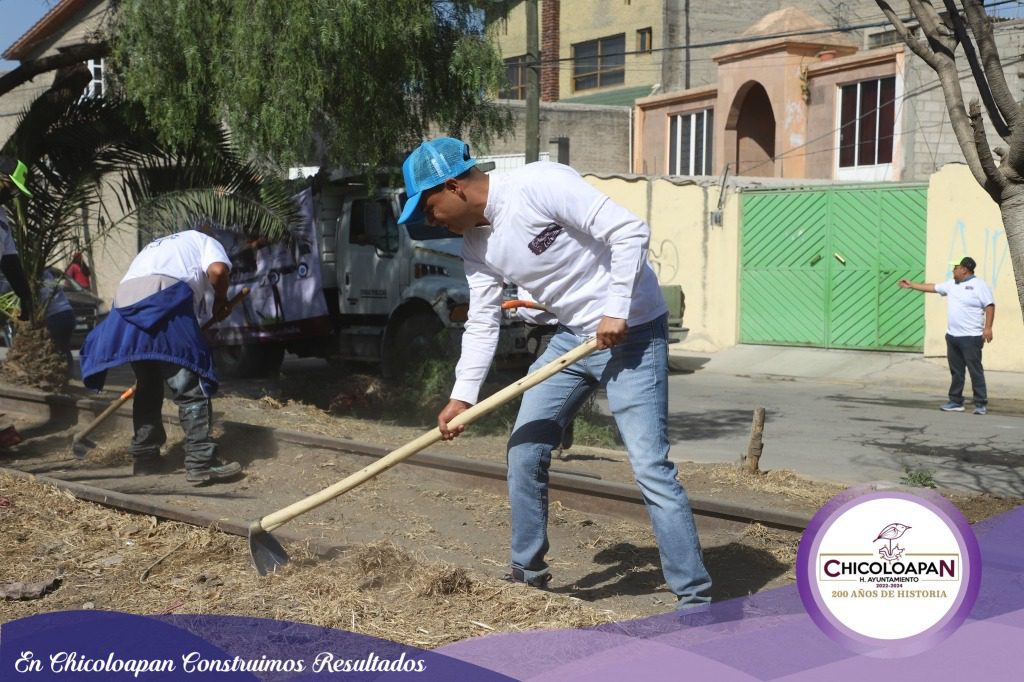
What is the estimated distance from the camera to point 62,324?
12.1 m

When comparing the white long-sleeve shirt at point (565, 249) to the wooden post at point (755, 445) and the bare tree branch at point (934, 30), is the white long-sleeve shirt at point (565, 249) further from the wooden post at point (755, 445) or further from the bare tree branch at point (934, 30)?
the wooden post at point (755, 445)

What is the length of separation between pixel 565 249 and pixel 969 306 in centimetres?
1042

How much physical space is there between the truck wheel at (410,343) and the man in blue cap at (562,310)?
7.45 metres

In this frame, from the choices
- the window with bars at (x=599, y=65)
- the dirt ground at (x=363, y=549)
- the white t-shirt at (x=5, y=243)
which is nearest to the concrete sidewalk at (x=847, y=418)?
the dirt ground at (x=363, y=549)

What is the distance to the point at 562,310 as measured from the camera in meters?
4.82

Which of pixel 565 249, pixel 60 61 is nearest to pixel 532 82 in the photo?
pixel 60 61

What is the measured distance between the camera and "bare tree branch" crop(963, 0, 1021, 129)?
5.65 metres

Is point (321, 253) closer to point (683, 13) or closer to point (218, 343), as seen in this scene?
point (218, 343)

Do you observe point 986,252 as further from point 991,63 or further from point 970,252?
point 991,63

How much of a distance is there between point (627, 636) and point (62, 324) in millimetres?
9416

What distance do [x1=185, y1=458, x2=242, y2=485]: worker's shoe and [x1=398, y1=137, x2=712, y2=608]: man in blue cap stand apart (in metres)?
3.20

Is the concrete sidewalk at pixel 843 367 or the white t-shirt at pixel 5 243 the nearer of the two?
the white t-shirt at pixel 5 243

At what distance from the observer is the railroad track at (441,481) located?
5988mm

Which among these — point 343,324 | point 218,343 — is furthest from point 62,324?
point 343,324
